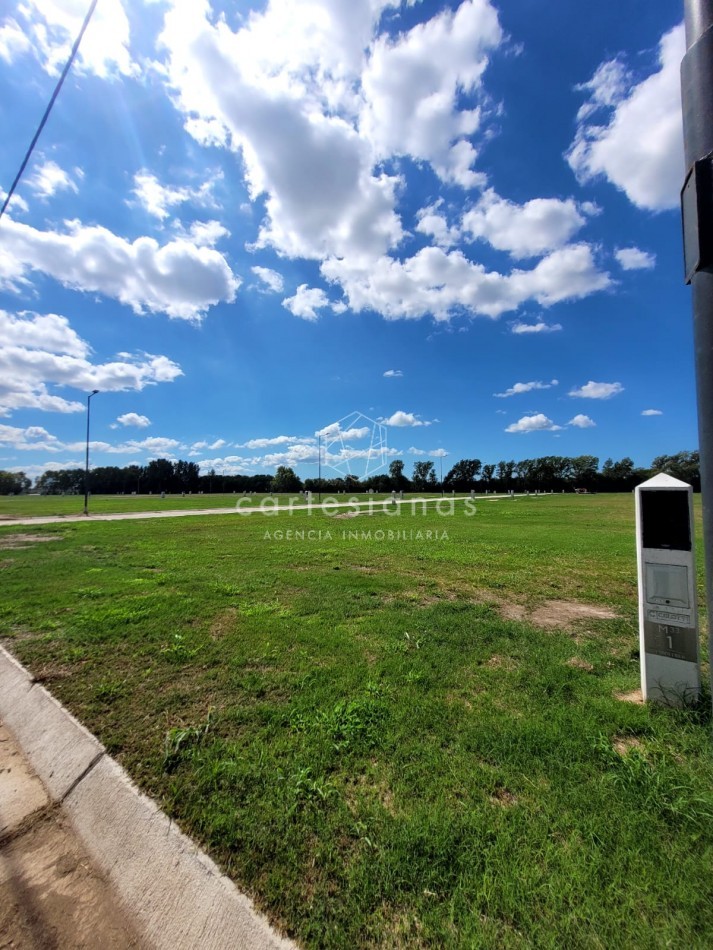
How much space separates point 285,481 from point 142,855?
241 ft

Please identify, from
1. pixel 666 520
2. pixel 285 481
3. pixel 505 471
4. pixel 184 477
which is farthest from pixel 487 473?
pixel 666 520

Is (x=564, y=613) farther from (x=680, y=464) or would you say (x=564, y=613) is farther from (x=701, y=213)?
(x=680, y=464)

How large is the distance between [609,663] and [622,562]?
6288 mm

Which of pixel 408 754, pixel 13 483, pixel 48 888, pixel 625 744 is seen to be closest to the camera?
pixel 48 888

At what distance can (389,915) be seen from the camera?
1.57 metres

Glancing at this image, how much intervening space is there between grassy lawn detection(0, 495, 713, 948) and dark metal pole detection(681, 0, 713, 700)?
1218mm

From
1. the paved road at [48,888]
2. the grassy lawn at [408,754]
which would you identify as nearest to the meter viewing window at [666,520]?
the grassy lawn at [408,754]

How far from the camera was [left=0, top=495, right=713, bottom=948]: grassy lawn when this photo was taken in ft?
5.24

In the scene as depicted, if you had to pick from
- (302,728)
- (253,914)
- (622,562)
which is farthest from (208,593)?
(622,562)

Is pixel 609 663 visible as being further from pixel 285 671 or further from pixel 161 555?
pixel 161 555

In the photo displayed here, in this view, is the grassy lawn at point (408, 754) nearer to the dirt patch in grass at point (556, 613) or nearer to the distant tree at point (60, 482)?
the dirt patch in grass at point (556, 613)

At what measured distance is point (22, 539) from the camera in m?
13.2

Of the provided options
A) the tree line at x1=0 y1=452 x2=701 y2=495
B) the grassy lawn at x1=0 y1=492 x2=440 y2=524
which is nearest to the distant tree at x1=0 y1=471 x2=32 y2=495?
the tree line at x1=0 y1=452 x2=701 y2=495

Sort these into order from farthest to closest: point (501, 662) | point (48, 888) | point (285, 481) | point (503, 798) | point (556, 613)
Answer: point (285, 481), point (556, 613), point (501, 662), point (503, 798), point (48, 888)
